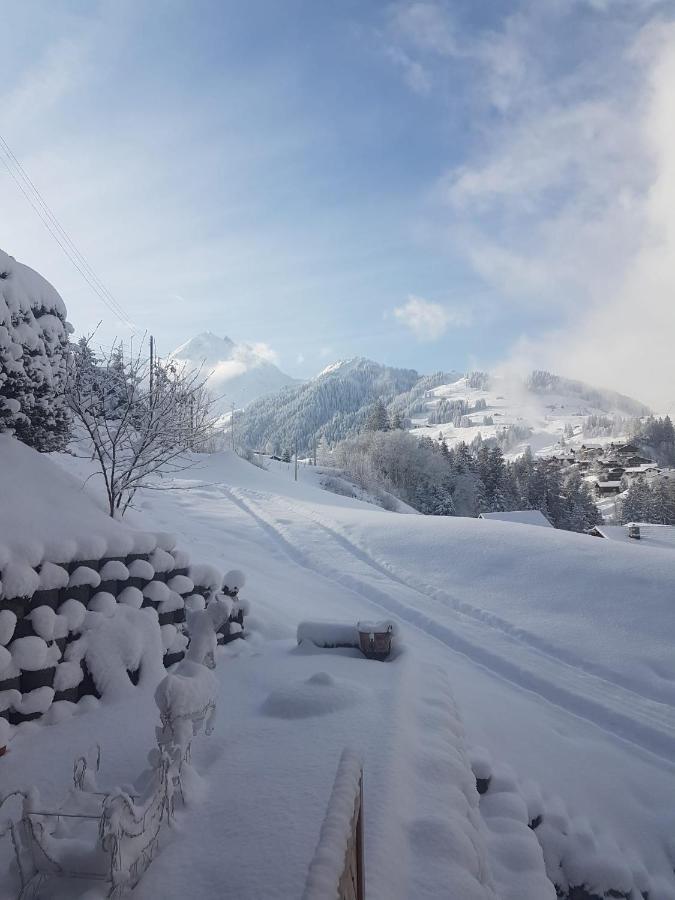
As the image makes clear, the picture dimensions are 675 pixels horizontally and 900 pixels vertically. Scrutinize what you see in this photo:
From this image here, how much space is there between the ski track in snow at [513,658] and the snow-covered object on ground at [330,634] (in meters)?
2.32

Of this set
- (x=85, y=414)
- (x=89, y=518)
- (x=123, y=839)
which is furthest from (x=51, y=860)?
(x=85, y=414)

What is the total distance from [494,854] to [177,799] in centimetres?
206

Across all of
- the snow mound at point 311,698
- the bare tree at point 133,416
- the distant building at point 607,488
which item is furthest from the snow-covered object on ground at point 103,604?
the distant building at point 607,488

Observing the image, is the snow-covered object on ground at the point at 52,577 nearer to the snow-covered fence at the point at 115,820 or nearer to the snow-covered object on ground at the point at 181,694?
the snow-covered fence at the point at 115,820

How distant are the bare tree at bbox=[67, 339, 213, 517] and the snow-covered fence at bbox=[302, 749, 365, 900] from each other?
4.56 metres

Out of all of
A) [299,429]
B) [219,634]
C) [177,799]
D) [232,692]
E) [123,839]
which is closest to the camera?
[123,839]

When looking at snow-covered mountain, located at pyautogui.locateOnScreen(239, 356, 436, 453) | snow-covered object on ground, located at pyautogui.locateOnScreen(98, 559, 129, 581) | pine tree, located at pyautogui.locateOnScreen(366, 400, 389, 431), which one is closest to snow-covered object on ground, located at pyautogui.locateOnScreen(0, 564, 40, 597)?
snow-covered object on ground, located at pyautogui.locateOnScreen(98, 559, 129, 581)

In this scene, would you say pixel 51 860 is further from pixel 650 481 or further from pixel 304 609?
pixel 650 481

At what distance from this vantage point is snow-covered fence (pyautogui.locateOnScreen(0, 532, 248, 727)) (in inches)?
137

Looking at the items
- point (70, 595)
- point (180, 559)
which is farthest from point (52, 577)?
point (180, 559)

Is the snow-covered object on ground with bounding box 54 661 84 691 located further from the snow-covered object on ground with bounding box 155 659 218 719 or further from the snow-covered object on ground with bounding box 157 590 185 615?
the snow-covered object on ground with bounding box 155 659 218 719

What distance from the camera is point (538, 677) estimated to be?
21.7 ft

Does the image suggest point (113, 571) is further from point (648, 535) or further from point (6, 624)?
point (648, 535)

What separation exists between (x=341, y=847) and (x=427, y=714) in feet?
9.51
